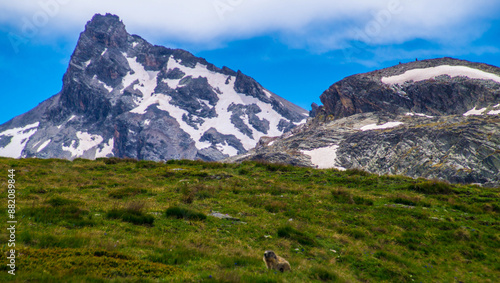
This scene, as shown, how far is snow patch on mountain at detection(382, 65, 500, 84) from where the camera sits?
8444 cm

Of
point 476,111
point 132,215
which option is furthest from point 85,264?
point 476,111

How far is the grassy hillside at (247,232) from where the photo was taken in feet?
21.6

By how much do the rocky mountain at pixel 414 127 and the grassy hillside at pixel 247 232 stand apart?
41.6 m

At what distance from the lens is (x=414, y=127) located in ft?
213

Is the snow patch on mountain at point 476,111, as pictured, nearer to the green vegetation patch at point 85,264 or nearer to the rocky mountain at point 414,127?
the rocky mountain at point 414,127

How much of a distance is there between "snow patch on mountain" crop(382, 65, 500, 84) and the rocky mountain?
0.26m

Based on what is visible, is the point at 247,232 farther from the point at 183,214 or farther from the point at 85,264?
the point at 85,264

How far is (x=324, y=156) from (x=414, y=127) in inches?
895

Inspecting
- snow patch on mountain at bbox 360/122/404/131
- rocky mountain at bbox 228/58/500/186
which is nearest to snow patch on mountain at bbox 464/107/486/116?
rocky mountain at bbox 228/58/500/186

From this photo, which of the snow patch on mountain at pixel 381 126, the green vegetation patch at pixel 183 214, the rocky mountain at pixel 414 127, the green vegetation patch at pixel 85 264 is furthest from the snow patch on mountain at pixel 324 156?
the green vegetation patch at pixel 85 264

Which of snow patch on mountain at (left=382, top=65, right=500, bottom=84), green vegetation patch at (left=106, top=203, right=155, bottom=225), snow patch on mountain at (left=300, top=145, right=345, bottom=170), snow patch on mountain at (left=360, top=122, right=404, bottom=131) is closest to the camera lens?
green vegetation patch at (left=106, top=203, right=155, bottom=225)

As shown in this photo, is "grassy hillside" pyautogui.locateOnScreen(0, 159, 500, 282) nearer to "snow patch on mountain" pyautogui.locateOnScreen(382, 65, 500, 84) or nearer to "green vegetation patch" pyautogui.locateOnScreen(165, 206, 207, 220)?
"green vegetation patch" pyautogui.locateOnScreen(165, 206, 207, 220)

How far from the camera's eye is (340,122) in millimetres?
93938

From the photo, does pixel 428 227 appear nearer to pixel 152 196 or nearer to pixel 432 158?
pixel 152 196
